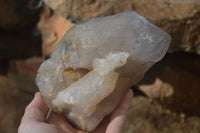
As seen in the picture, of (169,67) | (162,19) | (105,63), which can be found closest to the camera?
(105,63)

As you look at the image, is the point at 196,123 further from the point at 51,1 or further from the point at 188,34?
the point at 51,1

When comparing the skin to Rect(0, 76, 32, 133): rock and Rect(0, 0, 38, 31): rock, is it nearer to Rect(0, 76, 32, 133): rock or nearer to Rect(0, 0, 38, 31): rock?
Rect(0, 76, 32, 133): rock

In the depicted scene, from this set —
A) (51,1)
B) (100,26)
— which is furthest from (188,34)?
(51,1)

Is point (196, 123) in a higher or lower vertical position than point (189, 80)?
lower

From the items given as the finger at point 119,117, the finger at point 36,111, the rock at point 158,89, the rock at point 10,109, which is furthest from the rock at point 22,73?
the finger at point 119,117

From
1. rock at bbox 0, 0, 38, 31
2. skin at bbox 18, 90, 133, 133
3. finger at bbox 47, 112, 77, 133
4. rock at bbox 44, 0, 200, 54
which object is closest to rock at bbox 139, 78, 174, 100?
rock at bbox 44, 0, 200, 54

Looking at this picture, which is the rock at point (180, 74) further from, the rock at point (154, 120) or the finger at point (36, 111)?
the finger at point (36, 111)

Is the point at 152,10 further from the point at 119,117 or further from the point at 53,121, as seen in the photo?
the point at 53,121
